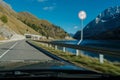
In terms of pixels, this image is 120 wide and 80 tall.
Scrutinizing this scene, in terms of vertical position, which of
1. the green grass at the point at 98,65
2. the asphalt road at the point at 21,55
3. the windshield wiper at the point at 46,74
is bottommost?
the green grass at the point at 98,65

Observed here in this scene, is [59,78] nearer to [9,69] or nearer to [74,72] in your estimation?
[74,72]

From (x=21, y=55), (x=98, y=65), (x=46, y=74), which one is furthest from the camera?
(x=21, y=55)

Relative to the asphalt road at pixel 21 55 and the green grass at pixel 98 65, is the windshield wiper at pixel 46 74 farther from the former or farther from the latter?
the asphalt road at pixel 21 55

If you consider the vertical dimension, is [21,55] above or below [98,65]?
above

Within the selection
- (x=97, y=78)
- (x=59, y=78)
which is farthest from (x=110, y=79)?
(x=59, y=78)

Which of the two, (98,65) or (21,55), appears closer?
(98,65)

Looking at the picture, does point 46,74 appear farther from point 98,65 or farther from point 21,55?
point 21,55

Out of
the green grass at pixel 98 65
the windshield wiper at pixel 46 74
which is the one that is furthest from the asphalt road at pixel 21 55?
the windshield wiper at pixel 46 74

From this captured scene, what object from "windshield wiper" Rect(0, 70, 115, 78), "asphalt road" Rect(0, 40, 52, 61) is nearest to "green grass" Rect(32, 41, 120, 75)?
"asphalt road" Rect(0, 40, 52, 61)

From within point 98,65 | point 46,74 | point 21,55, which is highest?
point 46,74

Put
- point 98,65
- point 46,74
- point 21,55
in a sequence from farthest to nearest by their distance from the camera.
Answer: point 21,55 < point 98,65 < point 46,74

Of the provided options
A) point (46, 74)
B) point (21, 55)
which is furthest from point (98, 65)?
point (46, 74)

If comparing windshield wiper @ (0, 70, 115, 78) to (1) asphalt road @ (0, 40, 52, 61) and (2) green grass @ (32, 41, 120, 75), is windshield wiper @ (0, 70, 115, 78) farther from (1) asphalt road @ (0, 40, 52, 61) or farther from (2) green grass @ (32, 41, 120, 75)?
(1) asphalt road @ (0, 40, 52, 61)

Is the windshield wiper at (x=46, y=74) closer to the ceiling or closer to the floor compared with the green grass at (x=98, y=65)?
closer to the ceiling
